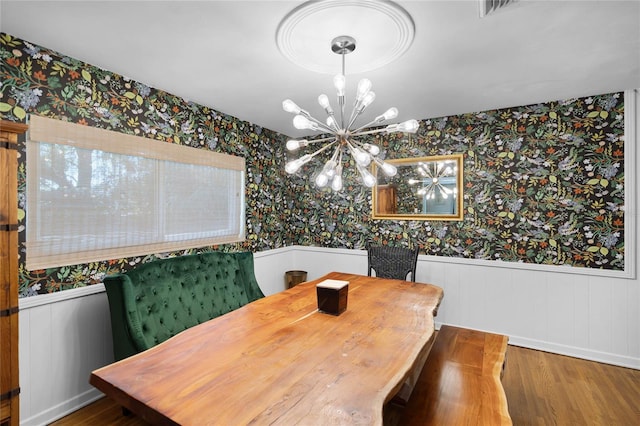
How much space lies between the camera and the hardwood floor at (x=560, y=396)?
2.04m

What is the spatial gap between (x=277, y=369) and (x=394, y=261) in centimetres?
211

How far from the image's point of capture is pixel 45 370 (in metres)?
1.99

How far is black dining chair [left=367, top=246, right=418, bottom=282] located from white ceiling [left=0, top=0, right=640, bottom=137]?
4.85 ft

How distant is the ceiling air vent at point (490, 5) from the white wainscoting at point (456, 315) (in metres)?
A: 2.50

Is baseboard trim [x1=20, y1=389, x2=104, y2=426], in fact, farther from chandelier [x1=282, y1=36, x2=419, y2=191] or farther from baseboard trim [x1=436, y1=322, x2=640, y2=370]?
baseboard trim [x1=436, y1=322, x2=640, y2=370]

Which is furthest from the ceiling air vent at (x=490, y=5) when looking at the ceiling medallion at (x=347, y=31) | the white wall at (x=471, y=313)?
the white wall at (x=471, y=313)

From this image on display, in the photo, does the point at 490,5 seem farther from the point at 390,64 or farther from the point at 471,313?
the point at 471,313

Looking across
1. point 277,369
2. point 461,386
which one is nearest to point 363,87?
point 277,369

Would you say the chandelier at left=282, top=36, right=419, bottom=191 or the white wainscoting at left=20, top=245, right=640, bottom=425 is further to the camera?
the white wainscoting at left=20, top=245, right=640, bottom=425

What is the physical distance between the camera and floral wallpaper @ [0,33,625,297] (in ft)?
6.74

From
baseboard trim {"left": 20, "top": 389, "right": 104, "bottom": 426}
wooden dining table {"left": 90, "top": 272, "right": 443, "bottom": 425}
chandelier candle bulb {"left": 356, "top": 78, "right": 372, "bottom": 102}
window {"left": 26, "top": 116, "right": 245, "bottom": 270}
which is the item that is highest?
chandelier candle bulb {"left": 356, "top": 78, "right": 372, "bottom": 102}

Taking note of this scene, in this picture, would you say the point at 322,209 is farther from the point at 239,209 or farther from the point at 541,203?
the point at 541,203

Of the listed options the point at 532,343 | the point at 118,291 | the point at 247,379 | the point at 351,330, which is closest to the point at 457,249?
the point at 532,343

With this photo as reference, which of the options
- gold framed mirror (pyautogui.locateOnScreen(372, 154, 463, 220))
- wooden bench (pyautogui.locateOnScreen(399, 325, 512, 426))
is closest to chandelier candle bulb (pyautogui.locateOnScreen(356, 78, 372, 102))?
wooden bench (pyautogui.locateOnScreen(399, 325, 512, 426))
